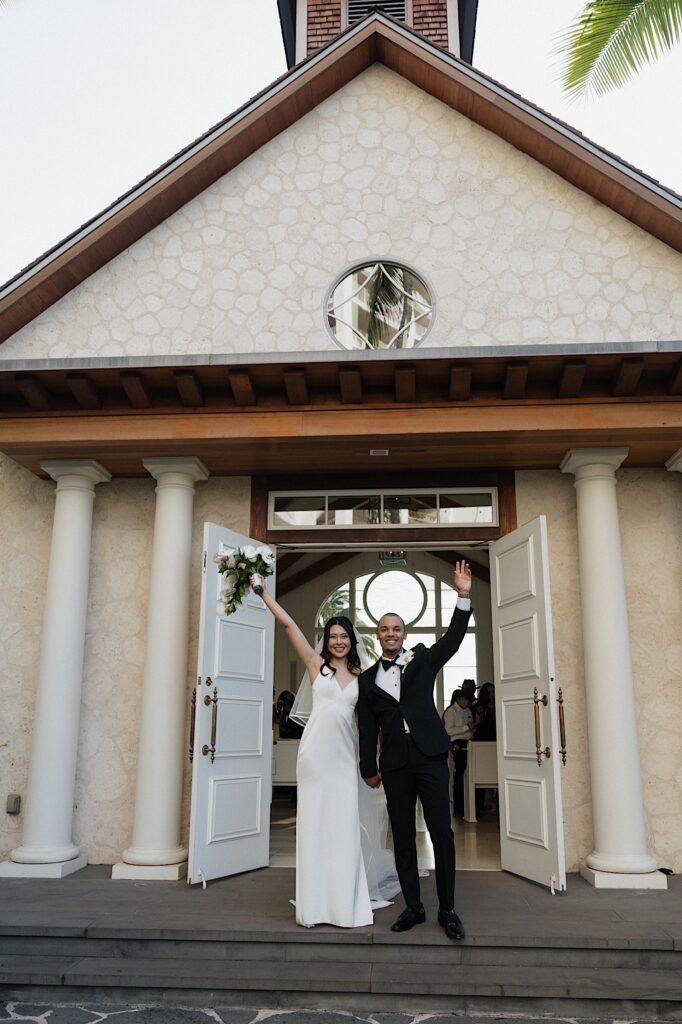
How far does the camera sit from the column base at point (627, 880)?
623 cm

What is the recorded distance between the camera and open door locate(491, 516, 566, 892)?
20.5 feet

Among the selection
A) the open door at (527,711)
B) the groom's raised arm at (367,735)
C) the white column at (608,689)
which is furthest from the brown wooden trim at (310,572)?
the groom's raised arm at (367,735)

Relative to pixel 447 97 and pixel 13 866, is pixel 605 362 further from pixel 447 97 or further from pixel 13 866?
pixel 13 866

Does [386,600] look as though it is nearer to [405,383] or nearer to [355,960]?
[405,383]

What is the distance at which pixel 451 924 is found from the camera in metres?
4.88

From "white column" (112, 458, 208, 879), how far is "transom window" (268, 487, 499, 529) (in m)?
0.89

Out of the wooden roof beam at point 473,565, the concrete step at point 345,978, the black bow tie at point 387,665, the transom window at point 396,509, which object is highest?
the wooden roof beam at point 473,565

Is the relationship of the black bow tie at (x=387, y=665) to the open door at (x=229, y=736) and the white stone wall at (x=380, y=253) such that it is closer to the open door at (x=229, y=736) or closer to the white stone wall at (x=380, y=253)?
the open door at (x=229, y=736)

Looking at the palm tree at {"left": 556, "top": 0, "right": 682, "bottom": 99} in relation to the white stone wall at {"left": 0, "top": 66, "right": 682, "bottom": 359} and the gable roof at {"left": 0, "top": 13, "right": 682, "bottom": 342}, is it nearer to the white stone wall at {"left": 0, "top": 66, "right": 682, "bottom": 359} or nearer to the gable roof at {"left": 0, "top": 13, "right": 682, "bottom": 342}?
the gable roof at {"left": 0, "top": 13, "right": 682, "bottom": 342}

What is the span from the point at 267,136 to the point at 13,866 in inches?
267

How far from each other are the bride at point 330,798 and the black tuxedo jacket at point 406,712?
0.16 meters

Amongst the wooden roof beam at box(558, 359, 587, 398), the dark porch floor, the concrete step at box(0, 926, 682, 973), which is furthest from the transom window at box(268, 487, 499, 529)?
the concrete step at box(0, 926, 682, 973)

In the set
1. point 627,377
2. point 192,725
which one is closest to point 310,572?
point 192,725

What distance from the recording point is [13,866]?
6664mm
